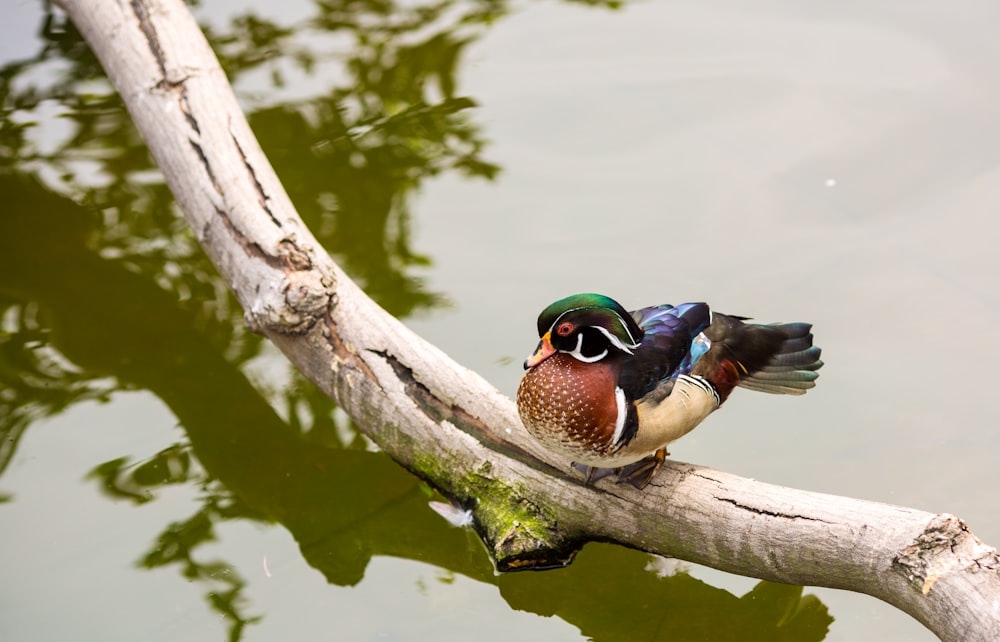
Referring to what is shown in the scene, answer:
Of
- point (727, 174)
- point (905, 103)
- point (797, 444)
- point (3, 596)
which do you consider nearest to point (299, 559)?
point (3, 596)

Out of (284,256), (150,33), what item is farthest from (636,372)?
(150,33)

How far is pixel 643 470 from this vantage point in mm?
2410

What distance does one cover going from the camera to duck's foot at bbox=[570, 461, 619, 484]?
2.44m

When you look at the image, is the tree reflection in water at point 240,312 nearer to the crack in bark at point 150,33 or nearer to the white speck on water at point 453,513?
the white speck on water at point 453,513

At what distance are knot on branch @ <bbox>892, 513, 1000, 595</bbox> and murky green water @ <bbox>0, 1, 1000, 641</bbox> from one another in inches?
19.9

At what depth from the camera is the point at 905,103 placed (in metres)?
4.10

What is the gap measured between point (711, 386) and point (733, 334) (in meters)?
0.13

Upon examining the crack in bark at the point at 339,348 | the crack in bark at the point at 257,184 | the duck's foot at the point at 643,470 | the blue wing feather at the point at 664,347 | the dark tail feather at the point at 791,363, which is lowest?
the duck's foot at the point at 643,470

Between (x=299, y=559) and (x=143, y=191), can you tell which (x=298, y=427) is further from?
(x=143, y=191)

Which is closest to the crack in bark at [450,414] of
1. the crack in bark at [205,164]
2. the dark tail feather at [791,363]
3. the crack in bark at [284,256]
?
the crack in bark at [284,256]

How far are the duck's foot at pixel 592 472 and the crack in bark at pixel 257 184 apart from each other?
1017 millimetres

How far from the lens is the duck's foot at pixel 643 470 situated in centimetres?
240

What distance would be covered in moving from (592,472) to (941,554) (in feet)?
2.52

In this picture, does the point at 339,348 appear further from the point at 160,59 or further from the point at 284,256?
the point at 160,59
